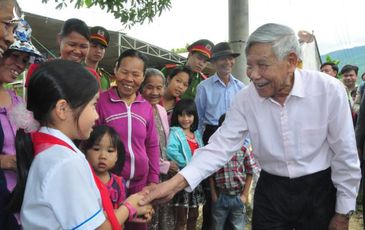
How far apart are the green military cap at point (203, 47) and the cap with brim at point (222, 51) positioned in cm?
7

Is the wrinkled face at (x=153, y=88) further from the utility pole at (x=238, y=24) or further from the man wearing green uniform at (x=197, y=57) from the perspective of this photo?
the utility pole at (x=238, y=24)

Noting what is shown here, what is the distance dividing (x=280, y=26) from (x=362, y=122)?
1.61 meters

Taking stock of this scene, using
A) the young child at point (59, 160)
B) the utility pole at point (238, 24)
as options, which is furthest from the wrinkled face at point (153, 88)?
the young child at point (59, 160)

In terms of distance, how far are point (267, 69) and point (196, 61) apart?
8.08 ft

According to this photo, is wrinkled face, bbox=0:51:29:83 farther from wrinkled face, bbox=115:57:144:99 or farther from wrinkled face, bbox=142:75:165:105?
wrinkled face, bbox=142:75:165:105

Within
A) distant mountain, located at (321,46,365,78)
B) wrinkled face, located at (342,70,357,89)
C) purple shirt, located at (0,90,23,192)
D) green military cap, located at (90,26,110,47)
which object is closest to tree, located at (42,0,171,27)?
green military cap, located at (90,26,110,47)

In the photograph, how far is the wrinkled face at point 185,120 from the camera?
13.3ft

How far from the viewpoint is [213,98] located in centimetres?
466

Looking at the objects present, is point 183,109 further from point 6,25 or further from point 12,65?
point 6,25

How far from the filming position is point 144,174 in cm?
323

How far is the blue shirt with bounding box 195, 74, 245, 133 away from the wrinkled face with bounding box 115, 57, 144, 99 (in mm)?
1546

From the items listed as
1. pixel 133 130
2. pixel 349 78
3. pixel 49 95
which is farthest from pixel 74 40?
pixel 349 78

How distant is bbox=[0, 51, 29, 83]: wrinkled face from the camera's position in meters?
2.46

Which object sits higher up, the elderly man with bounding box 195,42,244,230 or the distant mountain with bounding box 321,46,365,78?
the distant mountain with bounding box 321,46,365,78
